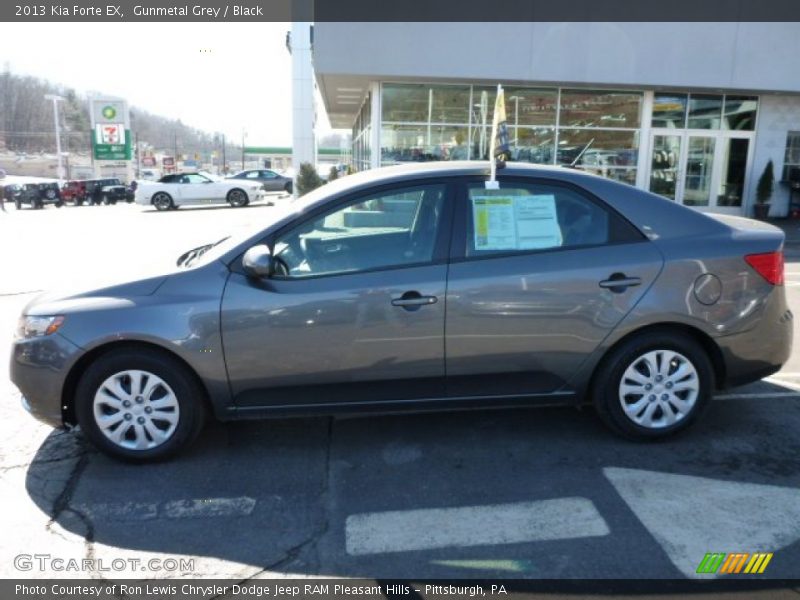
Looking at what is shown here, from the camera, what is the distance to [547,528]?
123 inches

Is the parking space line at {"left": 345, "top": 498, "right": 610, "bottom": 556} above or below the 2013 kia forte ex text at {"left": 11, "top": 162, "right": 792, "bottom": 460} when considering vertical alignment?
below

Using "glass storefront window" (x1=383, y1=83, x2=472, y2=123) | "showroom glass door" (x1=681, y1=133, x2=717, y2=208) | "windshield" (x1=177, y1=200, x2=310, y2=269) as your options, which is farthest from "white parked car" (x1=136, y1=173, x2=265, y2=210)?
"windshield" (x1=177, y1=200, x2=310, y2=269)

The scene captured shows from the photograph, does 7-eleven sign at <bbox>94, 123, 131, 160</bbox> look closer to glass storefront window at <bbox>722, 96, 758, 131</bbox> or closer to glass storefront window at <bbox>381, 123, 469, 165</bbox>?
glass storefront window at <bbox>381, 123, 469, 165</bbox>

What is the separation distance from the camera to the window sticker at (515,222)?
12.7 feet

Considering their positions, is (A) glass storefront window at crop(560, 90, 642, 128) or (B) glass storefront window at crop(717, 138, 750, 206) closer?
(A) glass storefront window at crop(560, 90, 642, 128)

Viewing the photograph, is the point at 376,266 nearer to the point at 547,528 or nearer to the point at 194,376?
the point at 194,376

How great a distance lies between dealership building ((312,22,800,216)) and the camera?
1456cm

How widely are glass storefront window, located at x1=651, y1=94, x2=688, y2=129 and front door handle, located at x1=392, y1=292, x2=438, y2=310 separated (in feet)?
49.7

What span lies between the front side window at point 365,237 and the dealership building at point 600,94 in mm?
11477

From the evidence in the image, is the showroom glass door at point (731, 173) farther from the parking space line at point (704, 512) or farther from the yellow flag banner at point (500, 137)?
the parking space line at point (704, 512)

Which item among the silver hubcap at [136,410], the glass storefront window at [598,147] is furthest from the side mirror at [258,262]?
the glass storefront window at [598,147]

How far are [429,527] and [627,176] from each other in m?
15.7

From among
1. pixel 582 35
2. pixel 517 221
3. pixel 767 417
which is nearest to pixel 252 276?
pixel 517 221

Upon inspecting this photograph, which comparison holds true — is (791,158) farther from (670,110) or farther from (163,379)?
(163,379)
